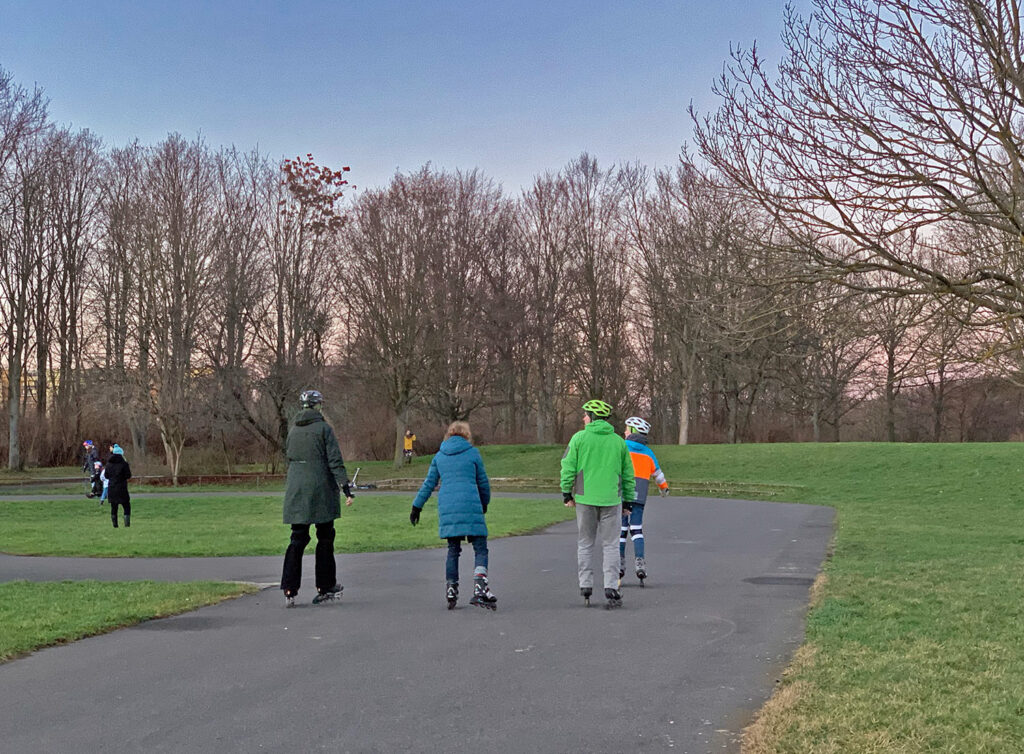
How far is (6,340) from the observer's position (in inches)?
2074

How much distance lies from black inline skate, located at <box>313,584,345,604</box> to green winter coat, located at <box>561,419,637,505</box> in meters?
2.56

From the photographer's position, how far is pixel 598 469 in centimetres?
1026

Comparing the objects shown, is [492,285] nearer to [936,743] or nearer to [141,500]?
[141,500]

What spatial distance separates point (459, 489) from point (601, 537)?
58.6 inches

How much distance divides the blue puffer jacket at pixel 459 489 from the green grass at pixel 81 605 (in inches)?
102

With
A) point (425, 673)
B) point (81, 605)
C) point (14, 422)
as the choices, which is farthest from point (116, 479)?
point (14, 422)

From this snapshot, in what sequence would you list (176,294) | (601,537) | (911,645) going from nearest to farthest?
1. (911,645)
2. (601,537)
3. (176,294)

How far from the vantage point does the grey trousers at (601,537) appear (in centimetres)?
1002

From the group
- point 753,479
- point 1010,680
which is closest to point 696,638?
point 1010,680

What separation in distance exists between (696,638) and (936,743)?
336cm

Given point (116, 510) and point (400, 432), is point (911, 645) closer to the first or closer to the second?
point (116, 510)

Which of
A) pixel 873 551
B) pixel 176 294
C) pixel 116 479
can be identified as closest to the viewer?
pixel 873 551

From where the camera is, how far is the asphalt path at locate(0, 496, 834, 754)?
17.7 feet

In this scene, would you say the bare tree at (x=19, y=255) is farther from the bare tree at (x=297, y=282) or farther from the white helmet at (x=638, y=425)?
the white helmet at (x=638, y=425)
